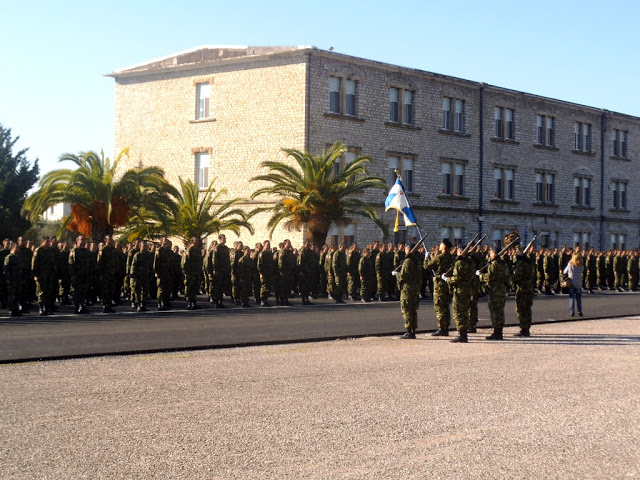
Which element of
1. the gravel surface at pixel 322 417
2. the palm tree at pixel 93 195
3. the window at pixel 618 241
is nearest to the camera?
the gravel surface at pixel 322 417

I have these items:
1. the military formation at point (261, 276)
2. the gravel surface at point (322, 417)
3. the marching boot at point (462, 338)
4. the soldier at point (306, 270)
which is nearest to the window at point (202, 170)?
the military formation at point (261, 276)

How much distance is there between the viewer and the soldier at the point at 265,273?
25.6 m

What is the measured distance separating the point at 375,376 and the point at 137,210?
24861 millimetres

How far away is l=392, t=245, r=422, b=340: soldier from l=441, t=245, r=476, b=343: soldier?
1.89 feet

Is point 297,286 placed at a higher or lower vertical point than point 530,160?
lower

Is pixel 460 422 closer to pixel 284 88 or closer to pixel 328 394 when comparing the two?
pixel 328 394

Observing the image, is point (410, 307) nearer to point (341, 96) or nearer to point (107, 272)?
point (107, 272)

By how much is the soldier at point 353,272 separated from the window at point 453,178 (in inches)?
711

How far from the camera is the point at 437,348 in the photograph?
15.0m

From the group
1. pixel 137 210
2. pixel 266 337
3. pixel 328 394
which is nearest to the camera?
pixel 328 394

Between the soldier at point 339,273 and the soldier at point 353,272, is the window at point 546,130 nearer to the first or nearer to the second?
the soldier at point 353,272

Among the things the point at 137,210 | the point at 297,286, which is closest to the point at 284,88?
the point at 137,210

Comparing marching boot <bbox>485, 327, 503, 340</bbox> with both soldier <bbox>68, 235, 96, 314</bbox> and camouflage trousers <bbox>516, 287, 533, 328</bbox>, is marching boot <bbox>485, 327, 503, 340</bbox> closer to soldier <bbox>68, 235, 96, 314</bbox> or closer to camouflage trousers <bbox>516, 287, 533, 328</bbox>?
camouflage trousers <bbox>516, 287, 533, 328</bbox>

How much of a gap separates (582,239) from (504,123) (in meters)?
10.7
